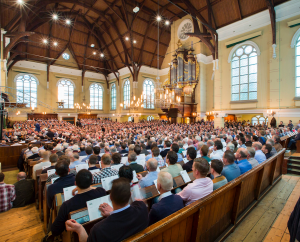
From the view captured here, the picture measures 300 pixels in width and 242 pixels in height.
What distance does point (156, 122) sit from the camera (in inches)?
715

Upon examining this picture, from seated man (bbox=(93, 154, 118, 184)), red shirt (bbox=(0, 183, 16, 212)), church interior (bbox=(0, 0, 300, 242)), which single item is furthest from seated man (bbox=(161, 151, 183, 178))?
red shirt (bbox=(0, 183, 16, 212))

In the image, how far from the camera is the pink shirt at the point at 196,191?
5.96 feet

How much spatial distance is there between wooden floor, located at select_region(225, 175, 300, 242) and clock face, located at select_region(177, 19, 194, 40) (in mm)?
17968

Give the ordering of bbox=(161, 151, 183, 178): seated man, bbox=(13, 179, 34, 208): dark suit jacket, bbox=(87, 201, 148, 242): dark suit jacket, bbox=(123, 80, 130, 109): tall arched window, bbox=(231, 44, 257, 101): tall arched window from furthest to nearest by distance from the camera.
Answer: bbox=(123, 80, 130, 109): tall arched window < bbox=(231, 44, 257, 101): tall arched window < bbox=(13, 179, 34, 208): dark suit jacket < bbox=(161, 151, 183, 178): seated man < bbox=(87, 201, 148, 242): dark suit jacket

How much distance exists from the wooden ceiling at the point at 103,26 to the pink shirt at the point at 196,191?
14960mm

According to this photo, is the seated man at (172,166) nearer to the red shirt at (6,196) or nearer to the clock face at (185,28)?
the red shirt at (6,196)

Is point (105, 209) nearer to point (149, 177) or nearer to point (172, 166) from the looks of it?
point (149, 177)

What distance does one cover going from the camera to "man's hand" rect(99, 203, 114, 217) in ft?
4.92

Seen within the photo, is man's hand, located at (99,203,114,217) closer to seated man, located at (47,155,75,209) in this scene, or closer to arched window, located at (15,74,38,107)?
seated man, located at (47,155,75,209)

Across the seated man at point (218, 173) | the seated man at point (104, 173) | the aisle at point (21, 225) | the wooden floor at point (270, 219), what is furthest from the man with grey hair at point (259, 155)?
the aisle at point (21, 225)

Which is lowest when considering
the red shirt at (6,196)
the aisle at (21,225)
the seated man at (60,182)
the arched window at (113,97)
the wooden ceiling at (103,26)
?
the aisle at (21,225)

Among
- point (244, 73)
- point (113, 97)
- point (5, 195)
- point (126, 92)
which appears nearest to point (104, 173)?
point (5, 195)

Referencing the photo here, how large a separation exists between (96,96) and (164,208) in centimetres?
2653

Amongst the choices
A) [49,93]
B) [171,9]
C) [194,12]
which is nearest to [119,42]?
[171,9]
